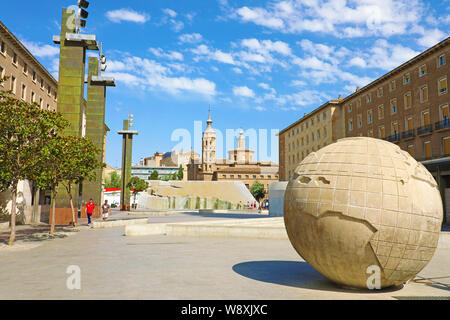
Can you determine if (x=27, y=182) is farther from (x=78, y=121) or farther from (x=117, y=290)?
(x=117, y=290)

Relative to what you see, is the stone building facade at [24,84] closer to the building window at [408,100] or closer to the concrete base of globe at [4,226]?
the concrete base of globe at [4,226]

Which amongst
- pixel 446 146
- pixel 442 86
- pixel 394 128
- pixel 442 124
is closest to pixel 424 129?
pixel 442 124

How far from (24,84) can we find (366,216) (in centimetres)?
3470

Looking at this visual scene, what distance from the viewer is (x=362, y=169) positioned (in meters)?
7.05

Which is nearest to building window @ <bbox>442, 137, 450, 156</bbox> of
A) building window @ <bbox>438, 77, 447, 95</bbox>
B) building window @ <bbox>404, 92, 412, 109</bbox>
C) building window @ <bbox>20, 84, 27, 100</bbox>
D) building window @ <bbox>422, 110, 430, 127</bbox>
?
building window @ <bbox>422, 110, 430, 127</bbox>

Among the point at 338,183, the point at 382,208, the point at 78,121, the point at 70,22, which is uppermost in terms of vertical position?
the point at 70,22

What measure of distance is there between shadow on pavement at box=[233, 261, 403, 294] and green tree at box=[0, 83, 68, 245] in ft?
33.5

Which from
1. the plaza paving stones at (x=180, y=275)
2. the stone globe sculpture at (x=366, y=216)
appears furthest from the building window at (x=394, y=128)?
the stone globe sculpture at (x=366, y=216)

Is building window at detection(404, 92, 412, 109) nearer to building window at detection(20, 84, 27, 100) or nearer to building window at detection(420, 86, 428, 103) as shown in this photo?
building window at detection(420, 86, 428, 103)

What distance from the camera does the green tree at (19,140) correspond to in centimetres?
1454

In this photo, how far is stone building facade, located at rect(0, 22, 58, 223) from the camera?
25.7 m

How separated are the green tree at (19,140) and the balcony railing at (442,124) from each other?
3403cm
